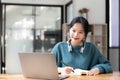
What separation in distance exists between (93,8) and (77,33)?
3847 millimetres

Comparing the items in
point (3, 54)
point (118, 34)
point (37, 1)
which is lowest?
point (3, 54)

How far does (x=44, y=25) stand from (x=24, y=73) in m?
5.12

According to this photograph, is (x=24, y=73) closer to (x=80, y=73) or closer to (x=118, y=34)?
(x=80, y=73)

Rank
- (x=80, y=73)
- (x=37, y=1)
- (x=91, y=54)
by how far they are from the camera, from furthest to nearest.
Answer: (x=37, y=1)
(x=91, y=54)
(x=80, y=73)

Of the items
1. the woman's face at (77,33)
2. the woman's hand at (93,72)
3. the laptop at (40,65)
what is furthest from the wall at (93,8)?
the laptop at (40,65)

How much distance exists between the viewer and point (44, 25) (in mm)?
7203

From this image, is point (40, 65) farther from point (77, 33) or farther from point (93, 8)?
point (93, 8)

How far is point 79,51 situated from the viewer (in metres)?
2.62

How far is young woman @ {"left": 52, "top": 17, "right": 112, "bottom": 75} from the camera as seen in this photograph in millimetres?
2594

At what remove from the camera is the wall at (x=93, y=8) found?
629cm

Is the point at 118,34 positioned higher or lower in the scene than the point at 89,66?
higher

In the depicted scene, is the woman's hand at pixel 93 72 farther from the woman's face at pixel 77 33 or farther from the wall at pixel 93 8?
the wall at pixel 93 8

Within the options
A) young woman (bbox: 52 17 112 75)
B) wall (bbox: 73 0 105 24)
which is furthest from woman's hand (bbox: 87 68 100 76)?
wall (bbox: 73 0 105 24)

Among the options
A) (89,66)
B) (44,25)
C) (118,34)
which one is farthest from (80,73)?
(44,25)
